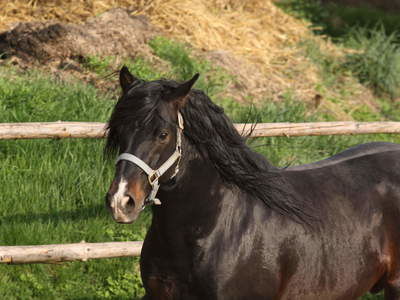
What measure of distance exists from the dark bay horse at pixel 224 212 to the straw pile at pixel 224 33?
5014 mm

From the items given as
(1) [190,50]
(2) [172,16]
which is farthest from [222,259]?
(2) [172,16]

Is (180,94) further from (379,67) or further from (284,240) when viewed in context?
(379,67)

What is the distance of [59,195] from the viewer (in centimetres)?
562

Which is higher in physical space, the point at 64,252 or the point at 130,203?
the point at 130,203

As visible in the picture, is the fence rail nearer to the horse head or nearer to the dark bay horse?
the dark bay horse

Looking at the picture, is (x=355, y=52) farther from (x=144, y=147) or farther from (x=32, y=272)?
(x=144, y=147)

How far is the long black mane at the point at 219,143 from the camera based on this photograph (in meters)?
3.16

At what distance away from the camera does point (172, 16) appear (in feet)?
31.2

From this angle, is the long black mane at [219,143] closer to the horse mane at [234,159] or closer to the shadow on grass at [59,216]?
the horse mane at [234,159]

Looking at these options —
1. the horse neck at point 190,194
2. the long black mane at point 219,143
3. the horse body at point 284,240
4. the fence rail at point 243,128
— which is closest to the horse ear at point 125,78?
the long black mane at point 219,143

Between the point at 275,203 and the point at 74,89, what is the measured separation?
3.70m

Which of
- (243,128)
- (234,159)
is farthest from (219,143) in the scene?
(243,128)

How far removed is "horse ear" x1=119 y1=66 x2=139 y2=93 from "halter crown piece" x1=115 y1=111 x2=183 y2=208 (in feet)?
0.95

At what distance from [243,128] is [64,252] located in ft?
5.26
